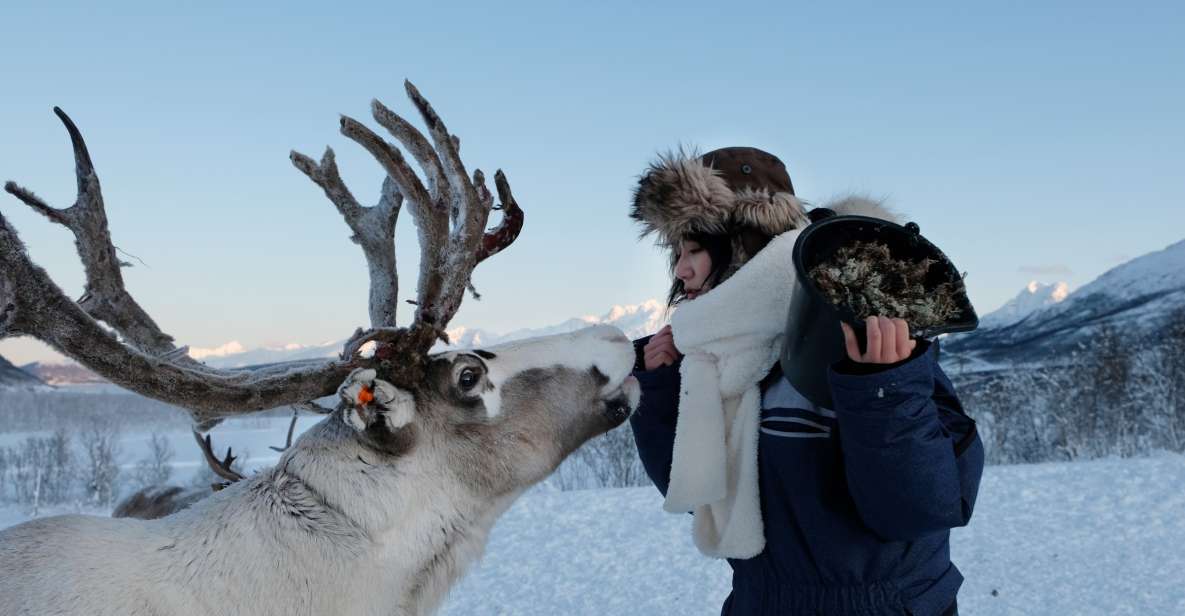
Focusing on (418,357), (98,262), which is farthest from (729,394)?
(98,262)

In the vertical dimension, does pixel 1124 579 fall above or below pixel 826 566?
below

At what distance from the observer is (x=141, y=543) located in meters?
2.46

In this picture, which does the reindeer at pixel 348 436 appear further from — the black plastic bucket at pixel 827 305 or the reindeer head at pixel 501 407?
the black plastic bucket at pixel 827 305

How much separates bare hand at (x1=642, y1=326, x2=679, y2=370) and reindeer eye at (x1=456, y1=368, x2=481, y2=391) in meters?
0.80

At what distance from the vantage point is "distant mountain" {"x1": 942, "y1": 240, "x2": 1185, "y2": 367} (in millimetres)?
92969

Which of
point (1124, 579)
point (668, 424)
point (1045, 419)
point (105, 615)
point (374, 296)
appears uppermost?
point (374, 296)

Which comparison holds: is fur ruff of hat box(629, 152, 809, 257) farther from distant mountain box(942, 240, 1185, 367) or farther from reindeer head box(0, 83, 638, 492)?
distant mountain box(942, 240, 1185, 367)

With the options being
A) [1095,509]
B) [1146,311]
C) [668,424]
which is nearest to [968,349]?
[1146,311]

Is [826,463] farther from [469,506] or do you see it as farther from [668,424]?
[469,506]

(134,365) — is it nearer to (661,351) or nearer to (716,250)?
(661,351)

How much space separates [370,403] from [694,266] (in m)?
1.25

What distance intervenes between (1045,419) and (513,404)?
4756 cm

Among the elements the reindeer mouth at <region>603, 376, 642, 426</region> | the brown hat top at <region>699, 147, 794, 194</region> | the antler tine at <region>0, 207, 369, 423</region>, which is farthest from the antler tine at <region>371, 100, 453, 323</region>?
the brown hat top at <region>699, 147, 794, 194</region>

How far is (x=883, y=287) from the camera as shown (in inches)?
98.3
